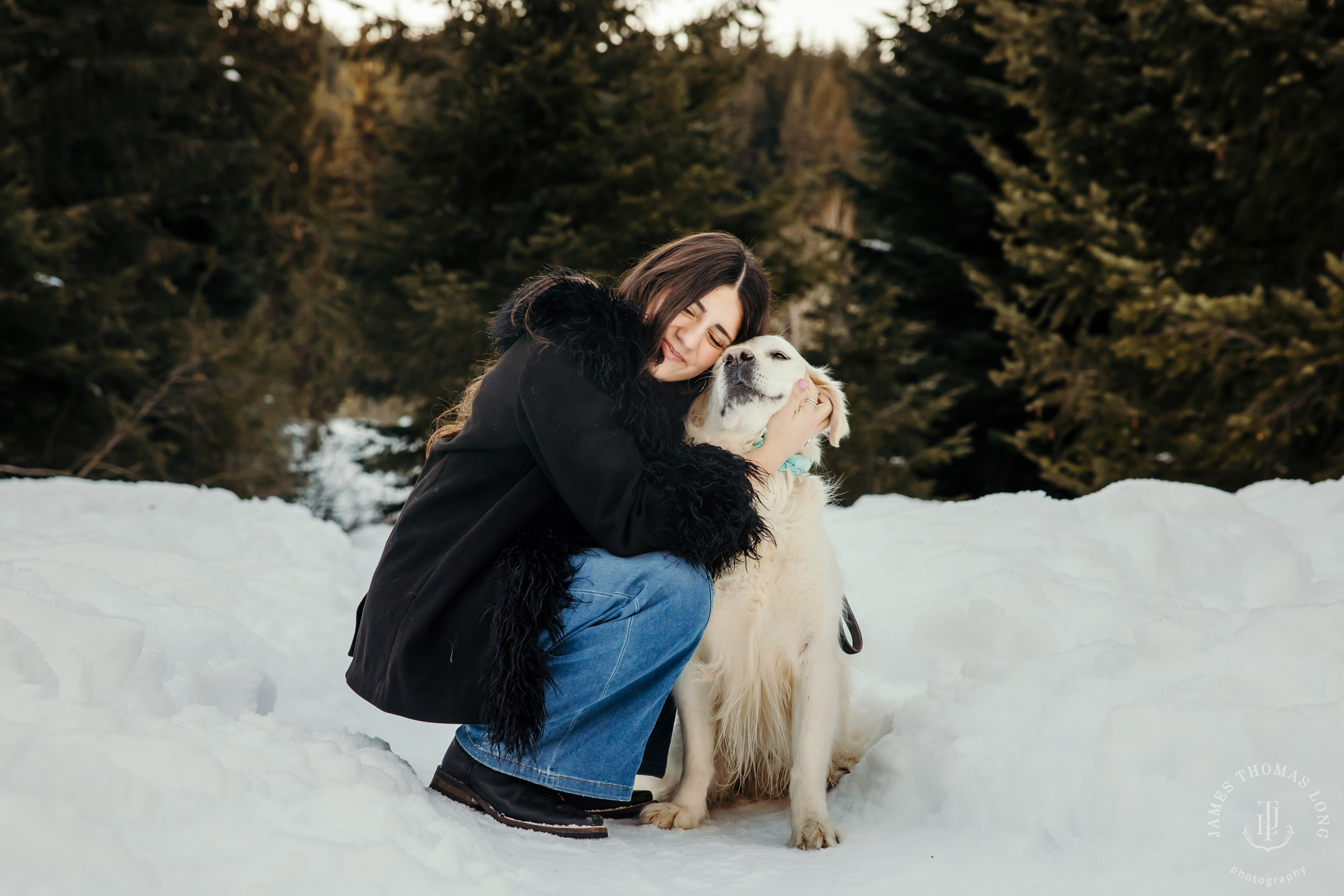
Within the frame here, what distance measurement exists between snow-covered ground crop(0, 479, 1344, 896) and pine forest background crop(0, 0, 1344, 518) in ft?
Answer: 10.0

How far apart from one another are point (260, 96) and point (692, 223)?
20.7 ft

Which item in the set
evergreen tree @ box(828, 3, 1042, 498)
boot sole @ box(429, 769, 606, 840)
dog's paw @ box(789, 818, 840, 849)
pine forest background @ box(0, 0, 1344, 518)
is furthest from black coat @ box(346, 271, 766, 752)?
evergreen tree @ box(828, 3, 1042, 498)

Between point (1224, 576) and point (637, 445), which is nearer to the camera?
point (637, 445)

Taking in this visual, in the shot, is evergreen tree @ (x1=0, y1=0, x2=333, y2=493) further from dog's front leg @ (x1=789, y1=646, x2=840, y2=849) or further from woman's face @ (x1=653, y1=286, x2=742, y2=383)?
dog's front leg @ (x1=789, y1=646, x2=840, y2=849)

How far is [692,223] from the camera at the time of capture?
25.1 ft

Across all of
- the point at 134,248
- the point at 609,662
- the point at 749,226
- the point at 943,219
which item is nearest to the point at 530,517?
the point at 609,662

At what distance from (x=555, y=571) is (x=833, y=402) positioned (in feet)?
2.91

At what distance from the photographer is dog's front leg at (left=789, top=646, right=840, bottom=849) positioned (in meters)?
1.91

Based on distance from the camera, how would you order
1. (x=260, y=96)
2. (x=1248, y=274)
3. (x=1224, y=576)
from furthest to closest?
(x=260, y=96), (x=1248, y=274), (x=1224, y=576)

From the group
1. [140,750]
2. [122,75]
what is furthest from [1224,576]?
[122,75]

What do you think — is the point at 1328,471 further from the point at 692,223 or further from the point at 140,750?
the point at 140,750

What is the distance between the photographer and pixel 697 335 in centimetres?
220

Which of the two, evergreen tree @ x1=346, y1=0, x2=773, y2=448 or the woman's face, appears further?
evergreen tree @ x1=346, y1=0, x2=773, y2=448

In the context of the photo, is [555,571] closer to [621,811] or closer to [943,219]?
[621,811]
